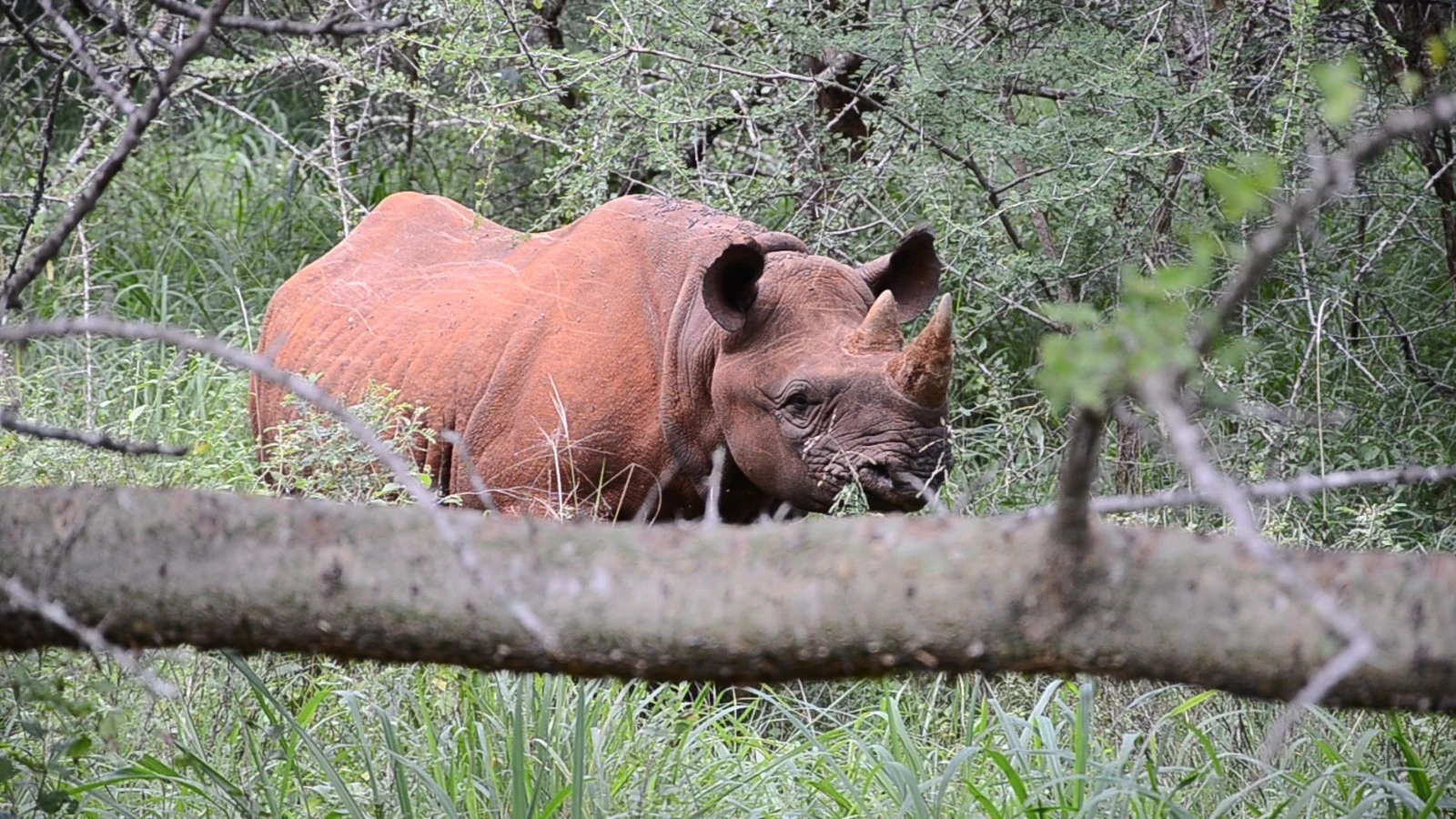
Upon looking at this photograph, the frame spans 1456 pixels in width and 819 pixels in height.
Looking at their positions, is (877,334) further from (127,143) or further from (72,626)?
(72,626)

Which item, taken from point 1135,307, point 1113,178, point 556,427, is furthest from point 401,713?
point 1113,178

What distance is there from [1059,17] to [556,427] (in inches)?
106

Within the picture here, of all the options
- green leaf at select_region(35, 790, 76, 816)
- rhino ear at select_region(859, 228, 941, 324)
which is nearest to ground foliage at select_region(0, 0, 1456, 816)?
green leaf at select_region(35, 790, 76, 816)

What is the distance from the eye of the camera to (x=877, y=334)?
15.4 ft

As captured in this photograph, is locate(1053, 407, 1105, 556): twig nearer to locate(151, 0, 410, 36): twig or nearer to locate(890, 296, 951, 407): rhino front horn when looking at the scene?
locate(151, 0, 410, 36): twig

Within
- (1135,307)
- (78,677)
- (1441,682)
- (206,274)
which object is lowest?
(78,677)

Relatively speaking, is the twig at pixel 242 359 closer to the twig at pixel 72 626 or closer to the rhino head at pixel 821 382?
the twig at pixel 72 626

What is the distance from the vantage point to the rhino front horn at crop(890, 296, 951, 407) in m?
4.43

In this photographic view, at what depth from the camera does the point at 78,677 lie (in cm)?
391

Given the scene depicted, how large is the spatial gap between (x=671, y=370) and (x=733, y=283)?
1.15 feet

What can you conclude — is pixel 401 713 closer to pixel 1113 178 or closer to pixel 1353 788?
pixel 1353 788

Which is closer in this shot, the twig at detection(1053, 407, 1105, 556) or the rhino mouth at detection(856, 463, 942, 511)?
the twig at detection(1053, 407, 1105, 556)

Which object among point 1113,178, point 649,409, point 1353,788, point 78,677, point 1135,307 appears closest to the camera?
point 1135,307

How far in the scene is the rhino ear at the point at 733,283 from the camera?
4738 mm
